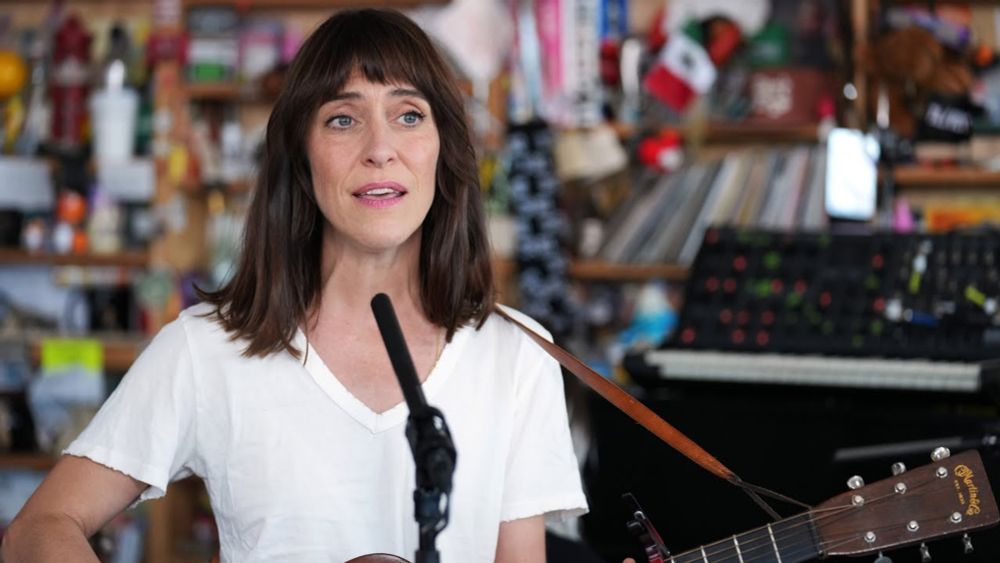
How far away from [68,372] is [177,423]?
99.0 inches

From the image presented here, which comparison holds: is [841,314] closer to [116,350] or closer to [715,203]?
[715,203]

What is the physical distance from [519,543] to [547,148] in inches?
89.0

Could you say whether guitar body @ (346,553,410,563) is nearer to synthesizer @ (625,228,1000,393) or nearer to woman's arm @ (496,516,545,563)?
woman's arm @ (496,516,545,563)

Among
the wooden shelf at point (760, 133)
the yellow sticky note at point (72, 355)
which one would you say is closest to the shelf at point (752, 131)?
the wooden shelf at point (760, 133)

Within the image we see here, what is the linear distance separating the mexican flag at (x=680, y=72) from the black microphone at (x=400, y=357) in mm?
2680

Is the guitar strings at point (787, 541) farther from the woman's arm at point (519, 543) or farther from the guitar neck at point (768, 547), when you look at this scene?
the woman's arm at point (519, 543)

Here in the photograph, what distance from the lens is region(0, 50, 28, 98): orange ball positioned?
4.05 m

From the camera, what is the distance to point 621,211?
3.85 metres

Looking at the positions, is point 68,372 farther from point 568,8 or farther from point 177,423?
point 177,423

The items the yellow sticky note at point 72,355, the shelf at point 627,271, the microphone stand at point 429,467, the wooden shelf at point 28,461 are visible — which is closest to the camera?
the microphone stand at point 429,467

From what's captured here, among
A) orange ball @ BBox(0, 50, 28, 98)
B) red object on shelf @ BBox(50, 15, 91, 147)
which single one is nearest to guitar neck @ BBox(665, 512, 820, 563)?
red object on shelf @ BBox(50, 15, 91, 147)

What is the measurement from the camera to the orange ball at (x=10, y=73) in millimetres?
4047

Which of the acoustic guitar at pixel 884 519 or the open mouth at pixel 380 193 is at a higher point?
the open mouth at pixel 380 193

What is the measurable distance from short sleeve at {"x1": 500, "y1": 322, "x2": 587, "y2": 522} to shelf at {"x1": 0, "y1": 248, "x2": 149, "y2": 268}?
8.78ft
